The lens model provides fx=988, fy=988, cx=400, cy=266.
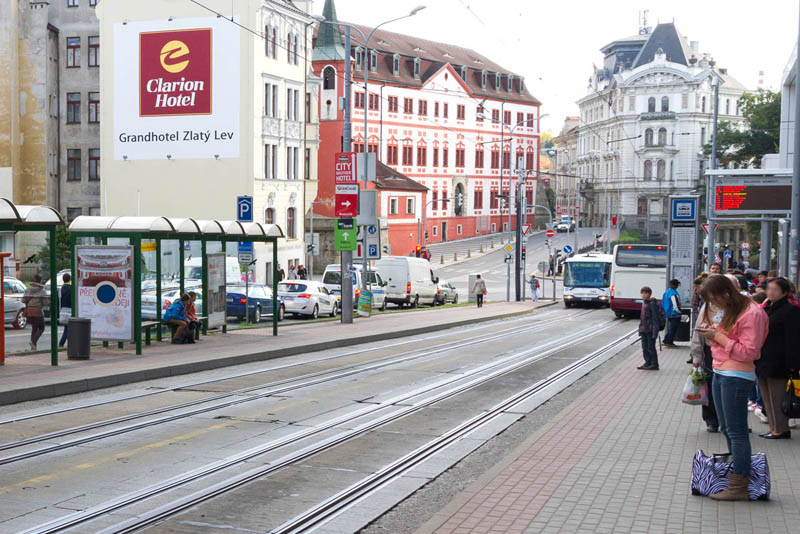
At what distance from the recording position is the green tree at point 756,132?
72.0 m

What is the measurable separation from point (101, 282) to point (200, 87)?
37017mm

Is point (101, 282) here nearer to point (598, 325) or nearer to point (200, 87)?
point (598, 325)

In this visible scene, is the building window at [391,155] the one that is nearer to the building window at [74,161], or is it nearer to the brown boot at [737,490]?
the building window at [74,161]

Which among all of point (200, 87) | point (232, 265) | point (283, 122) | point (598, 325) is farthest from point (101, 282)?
point (283, 122)

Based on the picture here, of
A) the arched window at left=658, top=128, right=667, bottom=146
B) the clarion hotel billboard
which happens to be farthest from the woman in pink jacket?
the arched window at left=658, top=128, right=667, bottom=146

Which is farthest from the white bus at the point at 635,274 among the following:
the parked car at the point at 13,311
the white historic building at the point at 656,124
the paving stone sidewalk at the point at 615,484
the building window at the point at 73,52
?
the white historic building at the point at 656,124

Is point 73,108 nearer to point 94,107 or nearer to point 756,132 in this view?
point 94,107

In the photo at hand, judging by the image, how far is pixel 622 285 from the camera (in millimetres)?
40688

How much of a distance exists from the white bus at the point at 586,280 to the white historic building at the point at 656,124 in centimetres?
6209

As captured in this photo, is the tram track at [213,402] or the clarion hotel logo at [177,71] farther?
the clarion hotel logo at [177,71]

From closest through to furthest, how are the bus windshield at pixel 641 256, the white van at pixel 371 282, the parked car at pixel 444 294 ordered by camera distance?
1. the bus windshield at pixel 641 256
2. the white van at pixel 371 282
3. the parked car at pixel 444 294

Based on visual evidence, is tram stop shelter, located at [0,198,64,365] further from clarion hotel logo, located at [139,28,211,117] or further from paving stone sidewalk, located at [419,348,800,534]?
clarion hotel logo, located at [139,28,211,117]

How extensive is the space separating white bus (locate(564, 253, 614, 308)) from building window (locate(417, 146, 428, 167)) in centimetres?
4652

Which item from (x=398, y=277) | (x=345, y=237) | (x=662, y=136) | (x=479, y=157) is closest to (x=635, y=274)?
(x=398, y=277)
